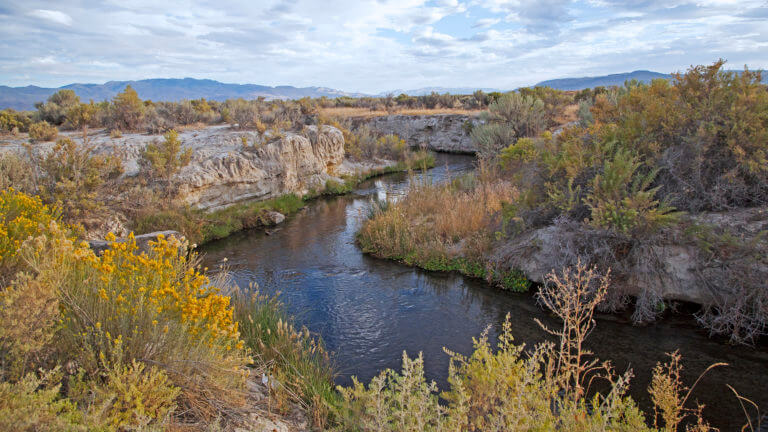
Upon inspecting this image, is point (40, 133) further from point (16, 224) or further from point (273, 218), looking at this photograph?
point (16, 224)

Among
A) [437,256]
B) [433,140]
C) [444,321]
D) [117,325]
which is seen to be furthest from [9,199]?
[433,140]

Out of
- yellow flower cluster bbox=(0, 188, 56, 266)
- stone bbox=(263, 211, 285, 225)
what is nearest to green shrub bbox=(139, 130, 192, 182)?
stone bbox=(263, 211, 285, 225)

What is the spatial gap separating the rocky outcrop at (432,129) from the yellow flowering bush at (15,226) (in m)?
24.1

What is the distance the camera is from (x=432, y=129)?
102 ft

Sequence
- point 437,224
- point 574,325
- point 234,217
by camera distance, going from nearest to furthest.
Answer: point 574,325
point 437,224
point 234,217

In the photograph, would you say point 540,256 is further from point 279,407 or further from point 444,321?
point 279,407

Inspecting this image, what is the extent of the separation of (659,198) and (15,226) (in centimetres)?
980

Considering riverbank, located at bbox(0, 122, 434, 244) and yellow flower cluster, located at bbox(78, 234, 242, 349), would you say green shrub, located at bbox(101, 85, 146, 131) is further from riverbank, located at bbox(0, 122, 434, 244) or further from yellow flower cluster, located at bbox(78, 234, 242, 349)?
yellow flower cluster, located at bbox(78, 234, 242, 349)

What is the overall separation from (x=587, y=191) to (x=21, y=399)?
867 centimetres

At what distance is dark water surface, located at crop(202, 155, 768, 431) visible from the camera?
18.2 feet

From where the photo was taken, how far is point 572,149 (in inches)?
343

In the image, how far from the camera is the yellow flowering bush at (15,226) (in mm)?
3861

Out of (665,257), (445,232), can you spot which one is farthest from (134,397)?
(445,232)

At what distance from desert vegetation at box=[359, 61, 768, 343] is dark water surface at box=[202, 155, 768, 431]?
0.55m
